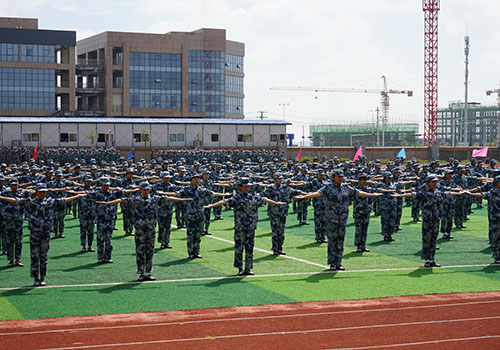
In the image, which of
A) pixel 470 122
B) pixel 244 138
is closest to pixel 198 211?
pixel 244 138

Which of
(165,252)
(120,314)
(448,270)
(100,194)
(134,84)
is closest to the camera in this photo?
→ (120,314)

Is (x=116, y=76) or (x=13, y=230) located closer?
(x=13, y=230)

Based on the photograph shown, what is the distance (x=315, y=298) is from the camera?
45.9ft

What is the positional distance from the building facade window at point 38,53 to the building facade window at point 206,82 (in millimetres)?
18553

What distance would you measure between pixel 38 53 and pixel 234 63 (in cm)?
3596

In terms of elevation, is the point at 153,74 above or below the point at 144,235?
above

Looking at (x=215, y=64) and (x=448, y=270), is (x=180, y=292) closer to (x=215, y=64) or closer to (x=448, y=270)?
(x=448, y=270)

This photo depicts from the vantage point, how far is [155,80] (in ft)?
321

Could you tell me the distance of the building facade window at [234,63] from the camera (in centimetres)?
11650

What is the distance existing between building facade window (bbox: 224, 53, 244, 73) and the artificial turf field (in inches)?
3799

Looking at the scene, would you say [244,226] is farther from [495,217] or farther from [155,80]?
[155,80]

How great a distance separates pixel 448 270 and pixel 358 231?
335cm

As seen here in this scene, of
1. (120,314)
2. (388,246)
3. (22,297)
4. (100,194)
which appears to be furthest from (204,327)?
(388,246)

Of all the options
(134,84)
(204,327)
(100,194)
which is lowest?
(204,327)
